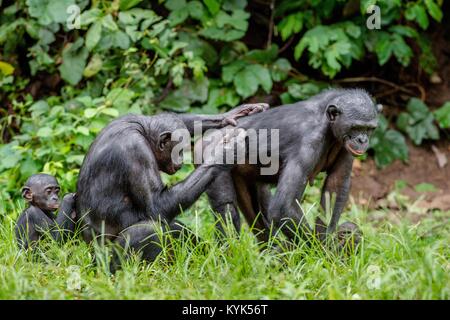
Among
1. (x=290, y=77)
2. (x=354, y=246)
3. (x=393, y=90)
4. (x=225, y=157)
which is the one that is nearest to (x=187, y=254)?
(x=225, y=157)

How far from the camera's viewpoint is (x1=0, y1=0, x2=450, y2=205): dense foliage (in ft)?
29.3

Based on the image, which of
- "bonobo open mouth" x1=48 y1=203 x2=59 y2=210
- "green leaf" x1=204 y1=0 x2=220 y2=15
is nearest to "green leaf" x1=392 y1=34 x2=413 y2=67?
"green leaf" x1=204 y1=0 x2=220 y2=15

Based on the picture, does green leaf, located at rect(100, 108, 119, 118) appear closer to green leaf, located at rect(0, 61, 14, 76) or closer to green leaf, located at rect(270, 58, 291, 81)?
green leaf, located at rect(0, 61, 14, 76)

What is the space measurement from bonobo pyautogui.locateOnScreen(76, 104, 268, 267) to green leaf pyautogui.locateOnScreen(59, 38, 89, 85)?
12.1 feet

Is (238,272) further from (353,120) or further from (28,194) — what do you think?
(28,194)

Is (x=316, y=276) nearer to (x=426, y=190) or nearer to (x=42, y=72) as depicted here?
(x=426, y=190)

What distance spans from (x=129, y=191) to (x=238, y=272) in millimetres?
1147

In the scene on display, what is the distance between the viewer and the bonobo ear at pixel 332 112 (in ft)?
20.2

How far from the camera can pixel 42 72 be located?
10.2 meters

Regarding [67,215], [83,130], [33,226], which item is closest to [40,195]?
[33,226]

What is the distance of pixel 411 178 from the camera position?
1017 centimetres

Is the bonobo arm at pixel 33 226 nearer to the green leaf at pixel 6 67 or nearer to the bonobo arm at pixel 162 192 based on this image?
the bonobo arm at pixel 162 192

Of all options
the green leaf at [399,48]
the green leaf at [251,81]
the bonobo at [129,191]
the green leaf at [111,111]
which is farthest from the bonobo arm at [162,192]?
the green leaf at [399,48]
